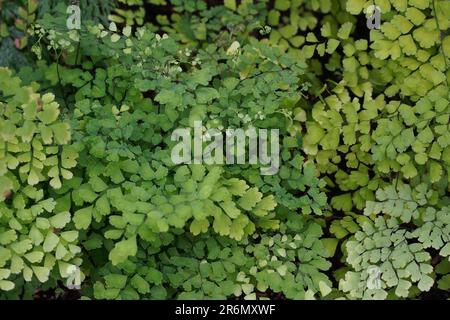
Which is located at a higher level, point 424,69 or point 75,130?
point 424,69

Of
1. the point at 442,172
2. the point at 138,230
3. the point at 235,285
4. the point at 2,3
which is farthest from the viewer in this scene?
the point at 2,3

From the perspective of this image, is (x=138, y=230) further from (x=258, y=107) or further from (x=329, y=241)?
(x=329, y=241)

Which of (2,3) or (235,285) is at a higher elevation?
(2,3)

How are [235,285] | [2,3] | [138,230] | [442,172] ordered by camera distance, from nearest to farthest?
1. [138,230]
2. [235,285]
3. [442,172]
4. [2,3]

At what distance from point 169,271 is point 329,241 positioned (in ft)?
2.03

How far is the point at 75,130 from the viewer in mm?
2078

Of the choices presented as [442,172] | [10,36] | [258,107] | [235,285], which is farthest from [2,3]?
[442,172]

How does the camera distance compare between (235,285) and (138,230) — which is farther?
(235,285)

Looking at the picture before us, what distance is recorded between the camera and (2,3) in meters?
2.55

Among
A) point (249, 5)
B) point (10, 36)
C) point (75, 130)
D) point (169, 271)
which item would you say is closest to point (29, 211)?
point (75, 130)

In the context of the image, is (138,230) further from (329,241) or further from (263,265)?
(329,241)
